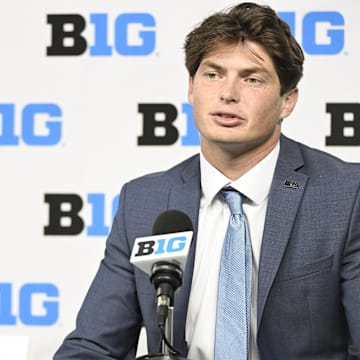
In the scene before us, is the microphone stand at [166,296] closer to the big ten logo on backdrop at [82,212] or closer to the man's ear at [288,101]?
the man's ear at [288,101]

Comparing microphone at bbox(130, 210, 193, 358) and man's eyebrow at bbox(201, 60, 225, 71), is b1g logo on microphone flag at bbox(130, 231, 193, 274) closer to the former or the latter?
microphone at bbox(130, 210, 193, 358)

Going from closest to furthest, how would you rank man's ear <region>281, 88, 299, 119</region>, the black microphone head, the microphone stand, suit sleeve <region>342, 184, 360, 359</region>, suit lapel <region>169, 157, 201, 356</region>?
the microphone stand, the black microphone head, suit sleeve <region>342, 184, 360, 359</region>, suit lapel <region>169, 157, 201, 356</region>, man's ear <region>281, 88, 299, 119</region>

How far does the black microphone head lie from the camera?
5.40ft

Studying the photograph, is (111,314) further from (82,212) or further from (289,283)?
(82,212)

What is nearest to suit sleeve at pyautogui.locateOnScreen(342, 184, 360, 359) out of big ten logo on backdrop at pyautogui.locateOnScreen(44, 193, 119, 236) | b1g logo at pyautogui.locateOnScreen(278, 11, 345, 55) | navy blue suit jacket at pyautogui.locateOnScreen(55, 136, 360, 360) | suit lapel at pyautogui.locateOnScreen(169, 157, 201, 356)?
navy blue suit jacket at pyautogui.locateOnScreen(55, 136, 360, 360)

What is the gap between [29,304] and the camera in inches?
114

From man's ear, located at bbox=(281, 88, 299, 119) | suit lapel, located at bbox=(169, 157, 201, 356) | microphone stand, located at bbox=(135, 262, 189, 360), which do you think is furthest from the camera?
man's ear, located at bbox=(281, 88, 299, 119)

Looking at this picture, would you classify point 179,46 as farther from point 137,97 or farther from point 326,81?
point 326,81

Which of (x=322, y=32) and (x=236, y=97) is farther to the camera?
(x=322, y=32)

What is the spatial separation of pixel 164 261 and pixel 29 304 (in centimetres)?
152

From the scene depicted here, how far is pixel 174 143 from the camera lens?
9.43 ft

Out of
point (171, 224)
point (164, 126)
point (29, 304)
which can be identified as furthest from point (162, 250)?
point (29, 304)

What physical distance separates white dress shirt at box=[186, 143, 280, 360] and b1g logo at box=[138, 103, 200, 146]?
748 mm

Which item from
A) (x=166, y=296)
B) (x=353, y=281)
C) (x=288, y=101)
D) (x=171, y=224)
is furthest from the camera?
(x=288, y=101)
